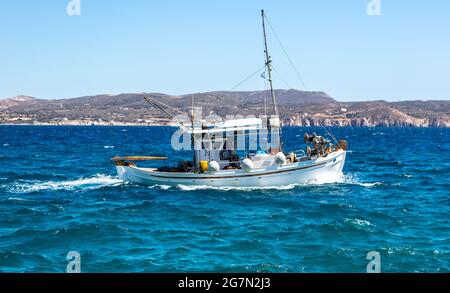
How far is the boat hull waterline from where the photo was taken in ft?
133

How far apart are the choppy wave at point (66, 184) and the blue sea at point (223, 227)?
0.09 metres

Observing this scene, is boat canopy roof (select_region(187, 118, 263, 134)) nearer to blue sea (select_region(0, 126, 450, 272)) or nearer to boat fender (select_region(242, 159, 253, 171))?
boat fender (select_region(242, 159, 253, 171))

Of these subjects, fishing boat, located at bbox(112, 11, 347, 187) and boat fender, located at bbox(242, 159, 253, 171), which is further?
fishing boat, located at bbox(112, 11, 347, 187)

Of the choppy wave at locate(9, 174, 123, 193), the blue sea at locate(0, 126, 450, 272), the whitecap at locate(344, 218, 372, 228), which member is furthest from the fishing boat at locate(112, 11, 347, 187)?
the whitecap at locate(344, 218, 372, 228)

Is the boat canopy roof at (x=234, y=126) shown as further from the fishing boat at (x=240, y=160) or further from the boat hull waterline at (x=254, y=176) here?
the boat hull waterline at (x=254, y=176)

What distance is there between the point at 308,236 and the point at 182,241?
6317 mm

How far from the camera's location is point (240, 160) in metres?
41.9

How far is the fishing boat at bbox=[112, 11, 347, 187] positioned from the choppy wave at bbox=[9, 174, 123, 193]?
2.89m

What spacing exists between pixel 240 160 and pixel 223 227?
1435cm

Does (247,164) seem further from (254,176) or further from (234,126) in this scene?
(234,126)

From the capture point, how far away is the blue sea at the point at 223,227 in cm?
2161
